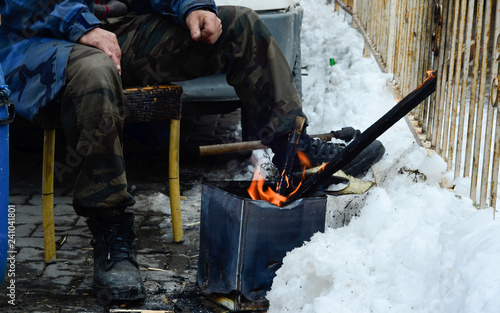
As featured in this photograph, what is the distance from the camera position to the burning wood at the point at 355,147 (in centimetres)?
246

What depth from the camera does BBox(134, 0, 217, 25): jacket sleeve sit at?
3.11m

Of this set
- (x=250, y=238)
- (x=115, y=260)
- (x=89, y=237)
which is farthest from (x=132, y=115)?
(x=250, y=238)

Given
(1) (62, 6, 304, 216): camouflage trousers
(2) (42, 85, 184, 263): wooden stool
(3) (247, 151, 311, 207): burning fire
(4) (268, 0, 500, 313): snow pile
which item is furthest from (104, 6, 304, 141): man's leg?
(4) (268, 0, 500, 313): snow pile

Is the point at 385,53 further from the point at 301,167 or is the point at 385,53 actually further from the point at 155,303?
the point at 155,303

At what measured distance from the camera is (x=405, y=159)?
3.56 metres

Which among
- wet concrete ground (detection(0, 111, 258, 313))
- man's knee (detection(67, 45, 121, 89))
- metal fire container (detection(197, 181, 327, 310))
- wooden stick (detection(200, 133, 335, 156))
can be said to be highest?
man's knee (detection(67, 45, 121, 89))

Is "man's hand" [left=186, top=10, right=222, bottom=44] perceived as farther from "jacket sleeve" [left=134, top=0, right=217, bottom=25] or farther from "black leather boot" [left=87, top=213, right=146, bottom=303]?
"black leather boot" [left=87, top=213, right=146, bottom=303]

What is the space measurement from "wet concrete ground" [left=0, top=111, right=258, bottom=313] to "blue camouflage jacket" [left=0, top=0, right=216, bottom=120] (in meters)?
0.73

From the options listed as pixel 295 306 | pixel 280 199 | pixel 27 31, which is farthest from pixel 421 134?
pixel 27 31

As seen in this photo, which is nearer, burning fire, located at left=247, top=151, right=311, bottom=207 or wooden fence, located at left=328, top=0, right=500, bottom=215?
burning fire, located at left=247, top=151, right=311, bottom=207

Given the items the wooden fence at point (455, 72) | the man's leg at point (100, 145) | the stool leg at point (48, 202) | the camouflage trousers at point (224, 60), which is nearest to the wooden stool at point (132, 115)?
the stool leg at point (48, 202)

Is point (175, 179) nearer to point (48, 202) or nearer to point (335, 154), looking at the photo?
point (48, 202)

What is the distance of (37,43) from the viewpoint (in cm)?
291

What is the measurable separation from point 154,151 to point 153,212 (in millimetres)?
1488
